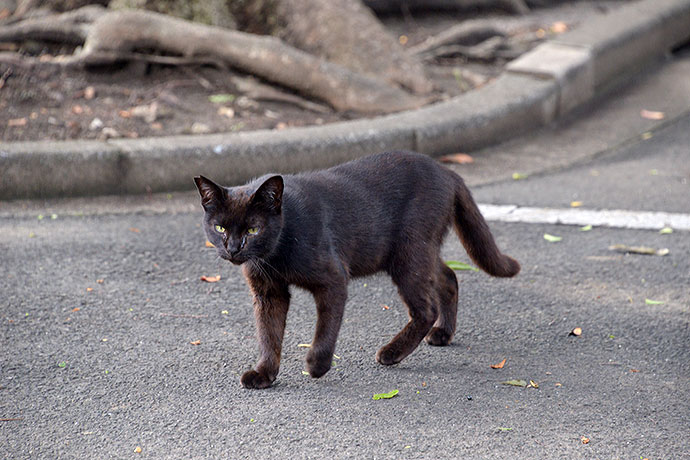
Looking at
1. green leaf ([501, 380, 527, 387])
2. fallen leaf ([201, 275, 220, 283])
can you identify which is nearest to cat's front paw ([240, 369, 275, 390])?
green leaf ([501, 380, 527, 387])

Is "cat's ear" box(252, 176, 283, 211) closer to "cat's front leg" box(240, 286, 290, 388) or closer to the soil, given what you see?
"cat's front leg" box(240, 286, 290, 388)

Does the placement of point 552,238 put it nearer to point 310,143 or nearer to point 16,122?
point 310,143

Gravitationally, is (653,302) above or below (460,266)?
above

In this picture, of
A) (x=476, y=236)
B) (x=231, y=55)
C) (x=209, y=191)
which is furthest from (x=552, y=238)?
(x=231, y=55)

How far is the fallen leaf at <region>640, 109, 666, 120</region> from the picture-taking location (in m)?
6.85

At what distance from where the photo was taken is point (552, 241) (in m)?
4.69

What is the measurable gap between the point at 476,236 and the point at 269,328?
1056 mm

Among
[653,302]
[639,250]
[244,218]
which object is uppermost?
[244,218]

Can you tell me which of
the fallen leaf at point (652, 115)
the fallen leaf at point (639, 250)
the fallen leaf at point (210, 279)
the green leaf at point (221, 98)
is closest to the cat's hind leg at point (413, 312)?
the fallen leaf at point (210, 279)

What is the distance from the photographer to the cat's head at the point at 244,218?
10.0 ft

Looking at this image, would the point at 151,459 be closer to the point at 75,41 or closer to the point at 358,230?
the point at 358,230

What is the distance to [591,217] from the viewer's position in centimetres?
501

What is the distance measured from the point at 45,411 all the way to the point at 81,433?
0.23m

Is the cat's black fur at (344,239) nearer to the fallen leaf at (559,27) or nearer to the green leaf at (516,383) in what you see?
the green leaf at (516,383)
